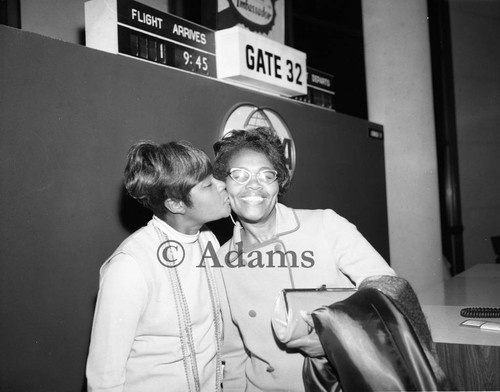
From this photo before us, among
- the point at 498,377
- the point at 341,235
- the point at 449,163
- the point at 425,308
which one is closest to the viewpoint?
the point at 498,377

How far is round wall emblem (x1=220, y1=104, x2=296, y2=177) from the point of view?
2729 millimetres

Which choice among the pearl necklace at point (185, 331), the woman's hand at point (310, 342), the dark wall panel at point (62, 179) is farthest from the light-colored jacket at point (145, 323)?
the woman's hand at point (310, 342)

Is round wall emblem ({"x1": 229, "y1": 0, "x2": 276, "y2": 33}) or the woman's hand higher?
round wall emblem ({"x1": 229, "y1": 0, "x2": 276, "y2": 33})

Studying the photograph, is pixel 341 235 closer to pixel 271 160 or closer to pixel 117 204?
pixel 271 160

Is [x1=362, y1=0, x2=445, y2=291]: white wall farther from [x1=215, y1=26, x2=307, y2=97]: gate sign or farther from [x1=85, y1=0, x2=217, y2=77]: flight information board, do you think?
[x1=85, y1=0, x2=217, y2=77]: flight information board

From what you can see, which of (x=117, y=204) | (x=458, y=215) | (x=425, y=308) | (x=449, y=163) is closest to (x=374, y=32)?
(x=449, y=163)

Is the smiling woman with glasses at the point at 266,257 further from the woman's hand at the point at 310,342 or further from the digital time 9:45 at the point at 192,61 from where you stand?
the digital time 9:45 at the point at 192,61

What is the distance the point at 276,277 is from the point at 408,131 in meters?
3.58

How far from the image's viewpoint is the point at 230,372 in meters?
1.91

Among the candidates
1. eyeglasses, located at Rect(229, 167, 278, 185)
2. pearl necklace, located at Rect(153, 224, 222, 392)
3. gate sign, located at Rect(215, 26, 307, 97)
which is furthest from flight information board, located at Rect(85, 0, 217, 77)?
pearl necklace, located at Rect(153, 224, 222, 392)

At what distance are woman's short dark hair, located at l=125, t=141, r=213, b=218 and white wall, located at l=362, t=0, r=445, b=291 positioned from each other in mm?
3586

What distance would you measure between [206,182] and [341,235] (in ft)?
1.88

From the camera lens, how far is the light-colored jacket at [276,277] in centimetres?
174

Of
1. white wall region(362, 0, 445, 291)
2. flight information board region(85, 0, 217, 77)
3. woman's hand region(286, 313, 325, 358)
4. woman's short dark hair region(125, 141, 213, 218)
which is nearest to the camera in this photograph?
woman's hand region(286, 313, 325, 358)
